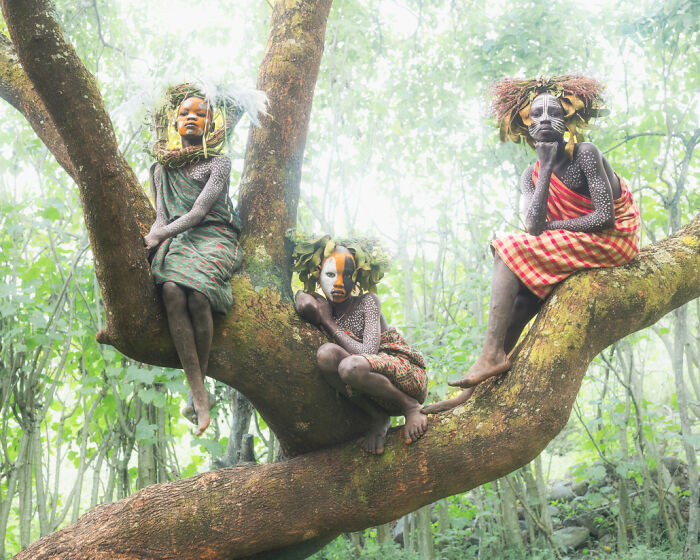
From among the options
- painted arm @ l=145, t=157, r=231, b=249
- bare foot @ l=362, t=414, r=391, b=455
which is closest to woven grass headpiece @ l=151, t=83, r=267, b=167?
painted arm @ l=145, t=157, r=231, b=249

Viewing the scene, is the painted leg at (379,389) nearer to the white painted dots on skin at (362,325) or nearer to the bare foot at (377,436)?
the bare foot at (377,436)

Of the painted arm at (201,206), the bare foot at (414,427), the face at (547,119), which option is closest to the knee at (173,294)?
the painted arm at (201,206)

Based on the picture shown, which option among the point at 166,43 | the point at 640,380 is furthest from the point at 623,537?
the point at 166,43

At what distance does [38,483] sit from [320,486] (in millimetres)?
3030

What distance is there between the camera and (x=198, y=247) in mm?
2795

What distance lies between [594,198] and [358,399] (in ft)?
4.75

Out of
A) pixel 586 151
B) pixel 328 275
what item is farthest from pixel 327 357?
pixel 586 151

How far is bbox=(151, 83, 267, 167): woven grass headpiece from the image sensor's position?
9.98 ft

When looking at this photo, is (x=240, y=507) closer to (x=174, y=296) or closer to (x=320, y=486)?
(x=320, y=486)

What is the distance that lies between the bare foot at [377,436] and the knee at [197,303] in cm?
94

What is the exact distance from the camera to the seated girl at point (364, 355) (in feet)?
8.87

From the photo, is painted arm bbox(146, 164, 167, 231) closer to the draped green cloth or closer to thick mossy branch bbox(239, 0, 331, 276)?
the draped green cloth

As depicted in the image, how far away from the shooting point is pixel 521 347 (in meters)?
2.69

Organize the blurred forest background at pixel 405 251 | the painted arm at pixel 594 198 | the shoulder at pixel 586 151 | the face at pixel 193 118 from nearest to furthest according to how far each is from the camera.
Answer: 1. the painted arm at pixel 594 198
2. the shoulder at pixel 586 151
3. the face at pixel 193 118
4. the blurred forest background at pixel 405 251
